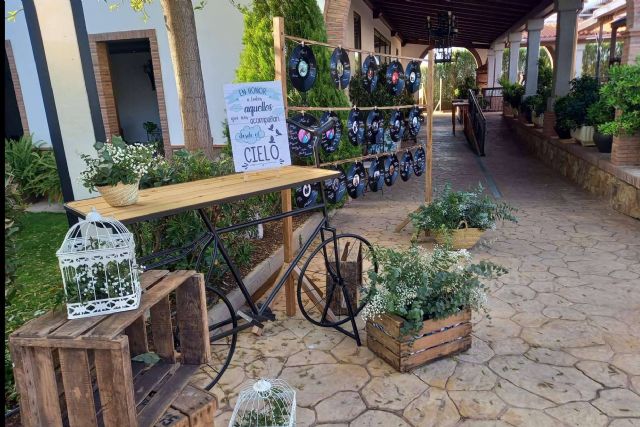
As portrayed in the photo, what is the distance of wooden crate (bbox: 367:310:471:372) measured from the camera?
276cm

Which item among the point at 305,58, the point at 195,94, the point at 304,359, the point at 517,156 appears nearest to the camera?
the point at 304,359

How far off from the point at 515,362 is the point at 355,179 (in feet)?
7.18

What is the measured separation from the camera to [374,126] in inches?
184

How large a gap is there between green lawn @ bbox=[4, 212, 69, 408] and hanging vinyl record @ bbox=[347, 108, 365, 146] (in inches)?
105

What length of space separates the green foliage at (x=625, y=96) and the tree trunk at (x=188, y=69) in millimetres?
4833

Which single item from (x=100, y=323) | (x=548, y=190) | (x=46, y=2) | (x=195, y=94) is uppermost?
(x=46, y=2)

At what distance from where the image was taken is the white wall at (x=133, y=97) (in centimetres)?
1177

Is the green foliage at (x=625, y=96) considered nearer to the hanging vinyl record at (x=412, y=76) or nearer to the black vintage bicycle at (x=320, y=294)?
the hanging vinyl record at (x=412, y=76)

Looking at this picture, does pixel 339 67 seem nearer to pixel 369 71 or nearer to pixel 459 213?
pixel 369 71

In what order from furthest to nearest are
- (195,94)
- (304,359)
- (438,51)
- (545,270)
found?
(438,51), (195,94), (545,270), (304,359)

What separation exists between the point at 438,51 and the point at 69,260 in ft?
43.5

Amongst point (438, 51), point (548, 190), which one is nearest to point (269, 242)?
point (548, 190)

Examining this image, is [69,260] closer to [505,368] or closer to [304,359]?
[304,359]

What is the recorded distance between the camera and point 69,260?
1.66 m
